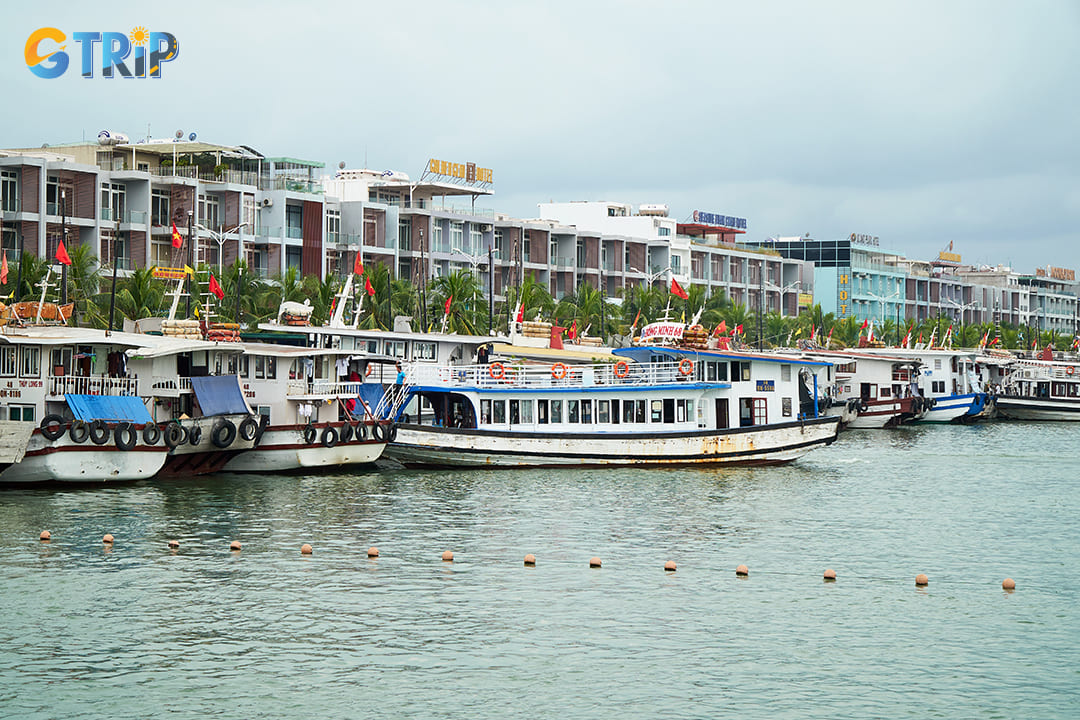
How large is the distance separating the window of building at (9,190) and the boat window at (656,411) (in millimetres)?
55229

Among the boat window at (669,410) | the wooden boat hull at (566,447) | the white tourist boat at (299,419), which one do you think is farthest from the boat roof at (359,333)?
the boat window at (669,410)

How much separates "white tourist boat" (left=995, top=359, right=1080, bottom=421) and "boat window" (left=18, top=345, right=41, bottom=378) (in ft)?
274

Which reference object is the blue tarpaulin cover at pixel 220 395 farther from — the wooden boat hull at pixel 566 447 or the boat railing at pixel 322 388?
the wooden boat hull at pixel 566 447

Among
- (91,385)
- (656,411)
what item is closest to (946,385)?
(656,411)

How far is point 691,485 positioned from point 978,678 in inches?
1085

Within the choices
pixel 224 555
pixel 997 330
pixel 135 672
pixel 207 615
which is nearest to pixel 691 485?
pixel 224 555

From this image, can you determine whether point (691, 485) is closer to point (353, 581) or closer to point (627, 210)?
point (353, 581)

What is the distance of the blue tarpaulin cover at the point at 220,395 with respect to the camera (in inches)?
2060

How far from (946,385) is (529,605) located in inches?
3241

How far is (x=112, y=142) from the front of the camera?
4274 inches

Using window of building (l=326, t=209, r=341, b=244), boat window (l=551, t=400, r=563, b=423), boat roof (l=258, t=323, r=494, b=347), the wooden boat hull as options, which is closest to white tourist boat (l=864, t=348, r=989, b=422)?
window of building (l=326, t=209, r=341, b=244)

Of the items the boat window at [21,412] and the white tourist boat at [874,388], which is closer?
the boat window at [21,412]

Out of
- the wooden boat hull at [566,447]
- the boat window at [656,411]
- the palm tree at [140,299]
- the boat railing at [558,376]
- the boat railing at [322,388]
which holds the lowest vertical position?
the wooden boat hull at [566,447]

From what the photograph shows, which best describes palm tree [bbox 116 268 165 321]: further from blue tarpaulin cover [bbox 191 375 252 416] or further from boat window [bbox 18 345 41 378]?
boat window [bbox 18 345 41 378]
